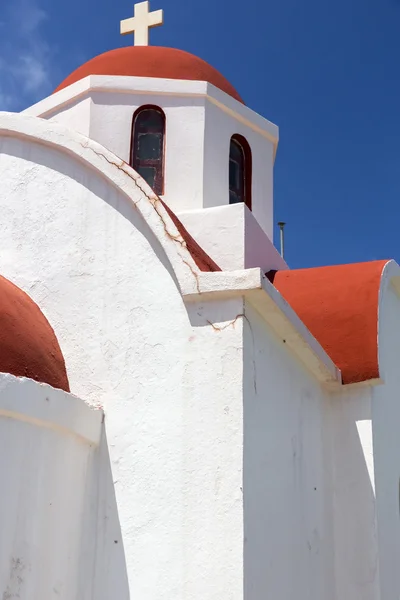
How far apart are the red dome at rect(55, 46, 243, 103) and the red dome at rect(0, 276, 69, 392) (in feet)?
11.9

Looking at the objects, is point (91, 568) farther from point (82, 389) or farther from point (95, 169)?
point (95, 169)

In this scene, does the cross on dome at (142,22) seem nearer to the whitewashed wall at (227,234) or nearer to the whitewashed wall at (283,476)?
the whitewashed wall at (227,234)

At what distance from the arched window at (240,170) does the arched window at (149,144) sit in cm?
81

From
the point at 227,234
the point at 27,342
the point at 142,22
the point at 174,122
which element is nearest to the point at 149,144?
the point at 174,122

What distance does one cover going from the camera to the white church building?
389 cm

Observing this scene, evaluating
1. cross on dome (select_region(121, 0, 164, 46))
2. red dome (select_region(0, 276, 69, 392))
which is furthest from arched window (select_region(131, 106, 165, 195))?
red dome (select_region(0, 276, 69, 392))

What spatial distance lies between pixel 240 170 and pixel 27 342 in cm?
419

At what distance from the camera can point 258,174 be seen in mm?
7965

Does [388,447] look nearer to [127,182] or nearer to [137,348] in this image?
[137,348]

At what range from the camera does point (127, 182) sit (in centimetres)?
479

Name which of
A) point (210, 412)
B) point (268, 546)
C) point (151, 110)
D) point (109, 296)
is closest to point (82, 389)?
point (109, 296)

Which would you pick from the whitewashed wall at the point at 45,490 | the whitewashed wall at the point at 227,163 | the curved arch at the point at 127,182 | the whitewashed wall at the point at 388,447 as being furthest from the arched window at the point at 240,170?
the whitewashed wall at the point at 45,490

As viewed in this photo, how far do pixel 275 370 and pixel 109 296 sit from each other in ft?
3.70

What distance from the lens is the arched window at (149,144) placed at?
23.7ft
